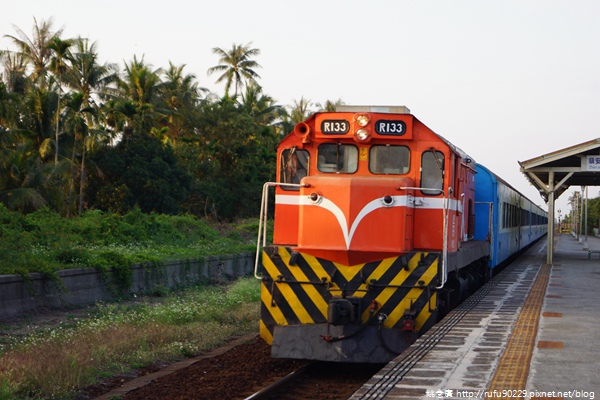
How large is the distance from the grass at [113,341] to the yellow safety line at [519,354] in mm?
4580

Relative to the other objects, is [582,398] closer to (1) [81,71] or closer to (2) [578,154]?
(2) [578,154]

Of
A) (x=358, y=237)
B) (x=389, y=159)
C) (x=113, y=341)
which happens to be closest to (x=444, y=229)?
(x=358, y=237)

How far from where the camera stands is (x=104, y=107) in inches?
1594

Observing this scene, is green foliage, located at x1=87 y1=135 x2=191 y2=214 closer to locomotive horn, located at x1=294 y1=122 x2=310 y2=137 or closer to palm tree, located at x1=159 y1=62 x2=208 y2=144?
palm tree, located at x1=159 y1=62 x2=208 y2=144

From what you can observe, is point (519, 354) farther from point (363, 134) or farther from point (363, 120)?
point (363, 120)

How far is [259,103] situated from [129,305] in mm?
42226

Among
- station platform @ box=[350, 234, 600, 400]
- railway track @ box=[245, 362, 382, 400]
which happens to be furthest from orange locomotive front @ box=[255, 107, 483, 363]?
station platform @ box=[350, 234, 600, 400]

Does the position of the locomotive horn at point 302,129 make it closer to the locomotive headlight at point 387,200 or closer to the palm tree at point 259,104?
the locomotive headlight at point 387,200

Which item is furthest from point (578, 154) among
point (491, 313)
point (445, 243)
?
point (445, 243)

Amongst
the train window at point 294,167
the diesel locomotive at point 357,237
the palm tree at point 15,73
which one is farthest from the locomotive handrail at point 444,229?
the palm tree at point 15,73

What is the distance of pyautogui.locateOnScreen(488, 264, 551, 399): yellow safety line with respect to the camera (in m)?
6.13

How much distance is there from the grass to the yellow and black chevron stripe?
225 centimetres

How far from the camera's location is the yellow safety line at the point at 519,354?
20.1ft

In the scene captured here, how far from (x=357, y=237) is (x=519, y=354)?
241 cm
